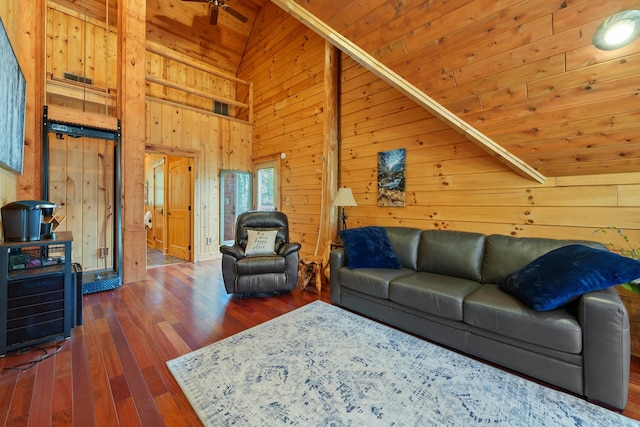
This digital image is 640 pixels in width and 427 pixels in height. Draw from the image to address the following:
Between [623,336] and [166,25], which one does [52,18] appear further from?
[623,336]

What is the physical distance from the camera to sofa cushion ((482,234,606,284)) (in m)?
2.16

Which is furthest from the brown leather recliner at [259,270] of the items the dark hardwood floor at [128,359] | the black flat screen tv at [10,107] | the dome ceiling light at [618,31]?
the dome ceiling light at [618,31]

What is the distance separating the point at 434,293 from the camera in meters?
2.08

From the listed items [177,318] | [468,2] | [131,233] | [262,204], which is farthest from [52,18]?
[468,2]

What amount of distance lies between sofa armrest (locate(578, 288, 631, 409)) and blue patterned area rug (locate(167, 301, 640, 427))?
0.10 metres

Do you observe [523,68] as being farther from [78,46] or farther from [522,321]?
[78,46]

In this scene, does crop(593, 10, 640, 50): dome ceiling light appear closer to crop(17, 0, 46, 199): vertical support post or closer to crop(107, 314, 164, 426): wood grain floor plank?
crop(107, 314, 164, 426): wood grain floor plank

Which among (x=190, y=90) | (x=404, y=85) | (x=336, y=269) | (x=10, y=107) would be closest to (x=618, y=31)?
(x=404, y=85)

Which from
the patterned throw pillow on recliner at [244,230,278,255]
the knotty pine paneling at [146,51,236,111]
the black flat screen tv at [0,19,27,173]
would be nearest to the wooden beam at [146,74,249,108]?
the knotty pine paneling at [146,51,236,111]

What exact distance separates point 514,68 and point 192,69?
Result: 5.92 metres

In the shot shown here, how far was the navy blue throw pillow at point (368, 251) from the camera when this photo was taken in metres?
2.74

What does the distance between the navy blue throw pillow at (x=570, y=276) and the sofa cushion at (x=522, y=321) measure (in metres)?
0.06

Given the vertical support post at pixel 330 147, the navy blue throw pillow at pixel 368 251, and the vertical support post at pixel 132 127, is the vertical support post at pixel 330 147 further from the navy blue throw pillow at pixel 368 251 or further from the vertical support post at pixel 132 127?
the vertical support post at pixel 132 127

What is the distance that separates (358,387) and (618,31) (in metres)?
2.39
